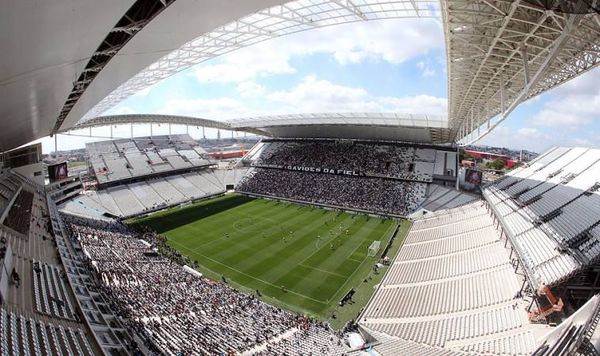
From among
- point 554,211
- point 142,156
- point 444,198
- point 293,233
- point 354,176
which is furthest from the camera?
point 142,156

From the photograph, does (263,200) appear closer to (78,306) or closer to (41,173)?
(41,173)

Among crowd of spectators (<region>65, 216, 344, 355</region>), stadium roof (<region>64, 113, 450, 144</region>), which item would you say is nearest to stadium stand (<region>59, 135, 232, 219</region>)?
stadium roof (<region>64, 113, 450, 144</region>)

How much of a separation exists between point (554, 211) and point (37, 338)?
2865cm

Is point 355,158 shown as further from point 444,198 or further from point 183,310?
point 183,310

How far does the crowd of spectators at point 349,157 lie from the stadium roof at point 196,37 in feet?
87.1

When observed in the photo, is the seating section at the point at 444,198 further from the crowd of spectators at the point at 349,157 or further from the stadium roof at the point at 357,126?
the stadium roof at the point at 357,126

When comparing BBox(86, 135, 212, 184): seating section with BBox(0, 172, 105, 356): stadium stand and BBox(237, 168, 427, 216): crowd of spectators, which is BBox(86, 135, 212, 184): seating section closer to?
BBox(237, 168, 427, 216): crowd of spectators

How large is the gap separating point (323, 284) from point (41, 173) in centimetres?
3876

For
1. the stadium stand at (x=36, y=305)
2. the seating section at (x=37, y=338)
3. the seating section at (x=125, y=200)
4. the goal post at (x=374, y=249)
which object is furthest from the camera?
the seating section at (x=125, y=200)

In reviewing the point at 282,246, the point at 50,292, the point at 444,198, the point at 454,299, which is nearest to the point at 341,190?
the point at 444,198

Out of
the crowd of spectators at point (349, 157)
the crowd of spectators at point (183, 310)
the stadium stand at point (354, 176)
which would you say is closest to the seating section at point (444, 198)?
the stadium stand at point (354, 176)

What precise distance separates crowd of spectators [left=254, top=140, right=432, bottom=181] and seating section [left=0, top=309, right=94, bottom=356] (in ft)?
154

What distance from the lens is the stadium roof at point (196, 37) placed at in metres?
7.44

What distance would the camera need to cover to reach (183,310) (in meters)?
20.3
